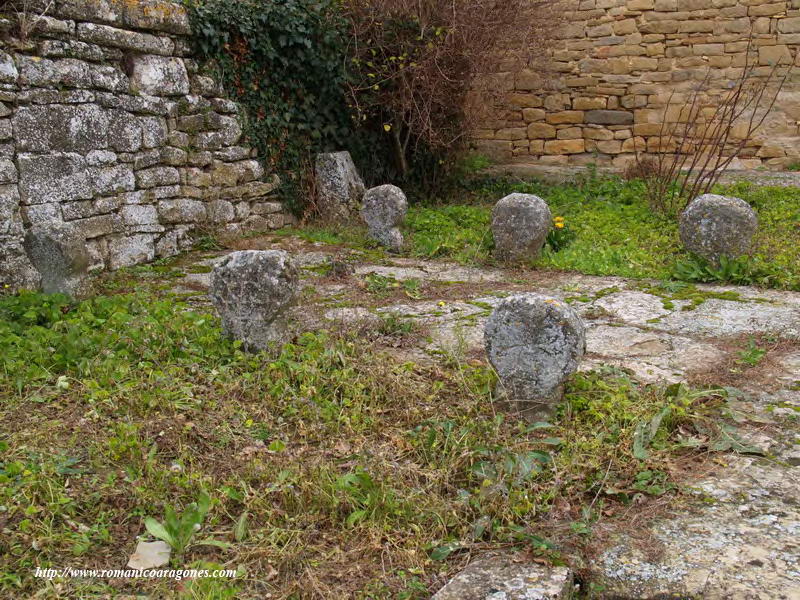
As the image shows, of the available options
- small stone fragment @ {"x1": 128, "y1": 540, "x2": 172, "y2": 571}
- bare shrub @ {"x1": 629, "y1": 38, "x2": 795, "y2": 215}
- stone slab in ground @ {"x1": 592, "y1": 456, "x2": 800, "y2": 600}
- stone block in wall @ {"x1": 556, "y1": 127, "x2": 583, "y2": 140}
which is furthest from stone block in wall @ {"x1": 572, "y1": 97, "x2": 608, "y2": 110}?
small stone fragment @ {"x1": 128, "y1": 540, "x2": 172, "y2": 571}

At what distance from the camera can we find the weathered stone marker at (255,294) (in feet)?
13.6

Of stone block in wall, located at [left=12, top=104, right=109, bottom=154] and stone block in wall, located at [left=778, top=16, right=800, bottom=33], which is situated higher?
stone block in wall, located at [left=778, top=16, right=800, bottom=33]

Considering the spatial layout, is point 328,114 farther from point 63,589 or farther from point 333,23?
point 63,589

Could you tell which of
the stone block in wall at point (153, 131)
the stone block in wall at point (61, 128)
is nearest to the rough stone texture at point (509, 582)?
the stone block in wall at point (61, 128)

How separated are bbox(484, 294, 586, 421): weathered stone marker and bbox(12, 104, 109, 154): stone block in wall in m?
4.01

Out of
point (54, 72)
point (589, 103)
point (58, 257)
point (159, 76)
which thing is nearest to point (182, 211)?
point (159, 76)

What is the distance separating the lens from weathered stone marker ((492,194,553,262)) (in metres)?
6.39

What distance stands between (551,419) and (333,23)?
596 cm

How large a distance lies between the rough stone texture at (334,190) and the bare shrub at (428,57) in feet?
2.25

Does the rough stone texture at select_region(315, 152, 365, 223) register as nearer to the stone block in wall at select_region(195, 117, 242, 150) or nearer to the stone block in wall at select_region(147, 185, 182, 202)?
the stone block in wall at select_region(195, 117, 242, 150)

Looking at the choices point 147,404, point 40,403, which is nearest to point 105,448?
point 147,404

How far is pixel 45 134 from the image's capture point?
5.60 metres

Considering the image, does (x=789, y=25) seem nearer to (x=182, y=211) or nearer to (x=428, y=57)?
(x=428, y=57)

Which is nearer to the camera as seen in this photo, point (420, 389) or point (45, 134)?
point (420, 389)
